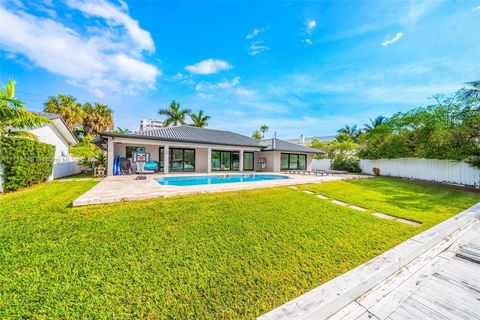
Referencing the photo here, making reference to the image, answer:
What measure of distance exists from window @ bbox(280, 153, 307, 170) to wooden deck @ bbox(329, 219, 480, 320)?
17507 millimetres

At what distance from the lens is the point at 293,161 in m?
22.0

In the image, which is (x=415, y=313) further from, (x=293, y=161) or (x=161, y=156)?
(x=293, y=161)

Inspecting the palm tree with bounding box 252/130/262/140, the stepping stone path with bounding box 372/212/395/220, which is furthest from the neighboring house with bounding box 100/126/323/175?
the palm tree with bounding box 252/130/262/140

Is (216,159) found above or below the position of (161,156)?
below

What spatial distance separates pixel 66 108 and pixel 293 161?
1082 inches

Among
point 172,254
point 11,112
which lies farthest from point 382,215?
point 11,112

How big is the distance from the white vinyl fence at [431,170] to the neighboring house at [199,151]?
7258 millimetres

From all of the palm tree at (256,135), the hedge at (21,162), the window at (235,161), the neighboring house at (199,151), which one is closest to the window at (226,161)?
the neighboring house at (199,151)

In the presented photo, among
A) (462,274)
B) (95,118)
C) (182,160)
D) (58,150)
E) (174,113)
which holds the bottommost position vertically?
(462,274)

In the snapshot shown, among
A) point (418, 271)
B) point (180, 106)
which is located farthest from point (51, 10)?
point (180, 106)

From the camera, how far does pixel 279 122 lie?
33.7m

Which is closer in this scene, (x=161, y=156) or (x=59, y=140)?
(x=59, y=140)

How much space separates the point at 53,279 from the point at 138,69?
1536 centimetres

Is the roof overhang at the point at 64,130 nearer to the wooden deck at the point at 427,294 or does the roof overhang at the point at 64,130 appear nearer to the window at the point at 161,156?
the window at the point at 161,156
